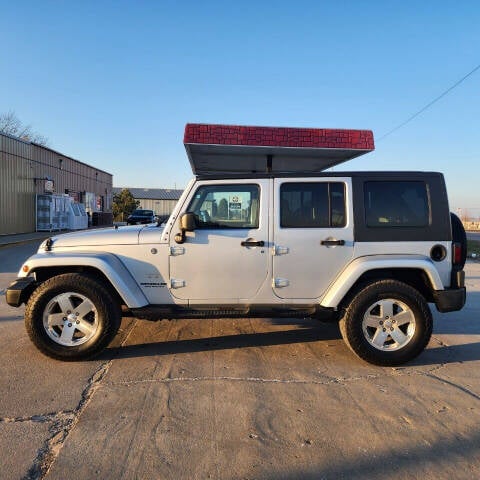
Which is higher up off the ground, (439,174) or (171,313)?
(439,174)

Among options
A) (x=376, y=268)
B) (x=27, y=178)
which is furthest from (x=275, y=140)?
(x=27, y=178)

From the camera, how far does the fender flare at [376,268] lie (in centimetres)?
443

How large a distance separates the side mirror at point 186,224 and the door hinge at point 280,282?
1.03m

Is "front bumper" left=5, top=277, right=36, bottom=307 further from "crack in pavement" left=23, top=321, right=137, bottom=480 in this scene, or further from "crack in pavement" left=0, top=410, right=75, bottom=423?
"crack in pavement" left=0, top=410, right=75, bottom=423

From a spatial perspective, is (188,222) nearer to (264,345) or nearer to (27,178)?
(264,345)

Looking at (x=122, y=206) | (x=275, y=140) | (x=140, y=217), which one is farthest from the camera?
(x=122, y=206)

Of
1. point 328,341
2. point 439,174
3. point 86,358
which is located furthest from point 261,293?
point 439,174

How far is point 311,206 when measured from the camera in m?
4.59

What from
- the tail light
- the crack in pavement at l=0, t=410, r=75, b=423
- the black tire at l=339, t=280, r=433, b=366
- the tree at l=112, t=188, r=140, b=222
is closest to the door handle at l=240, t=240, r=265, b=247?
the black tire at l=339, t=280, r=433, b=366

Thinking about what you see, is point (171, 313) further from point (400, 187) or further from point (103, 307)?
point (400, 187)

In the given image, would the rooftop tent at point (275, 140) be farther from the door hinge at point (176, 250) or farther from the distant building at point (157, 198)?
the distant building at point (157, 198)

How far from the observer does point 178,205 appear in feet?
15.2

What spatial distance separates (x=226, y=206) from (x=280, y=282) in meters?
1.00

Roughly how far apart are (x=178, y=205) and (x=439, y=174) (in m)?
2.83
